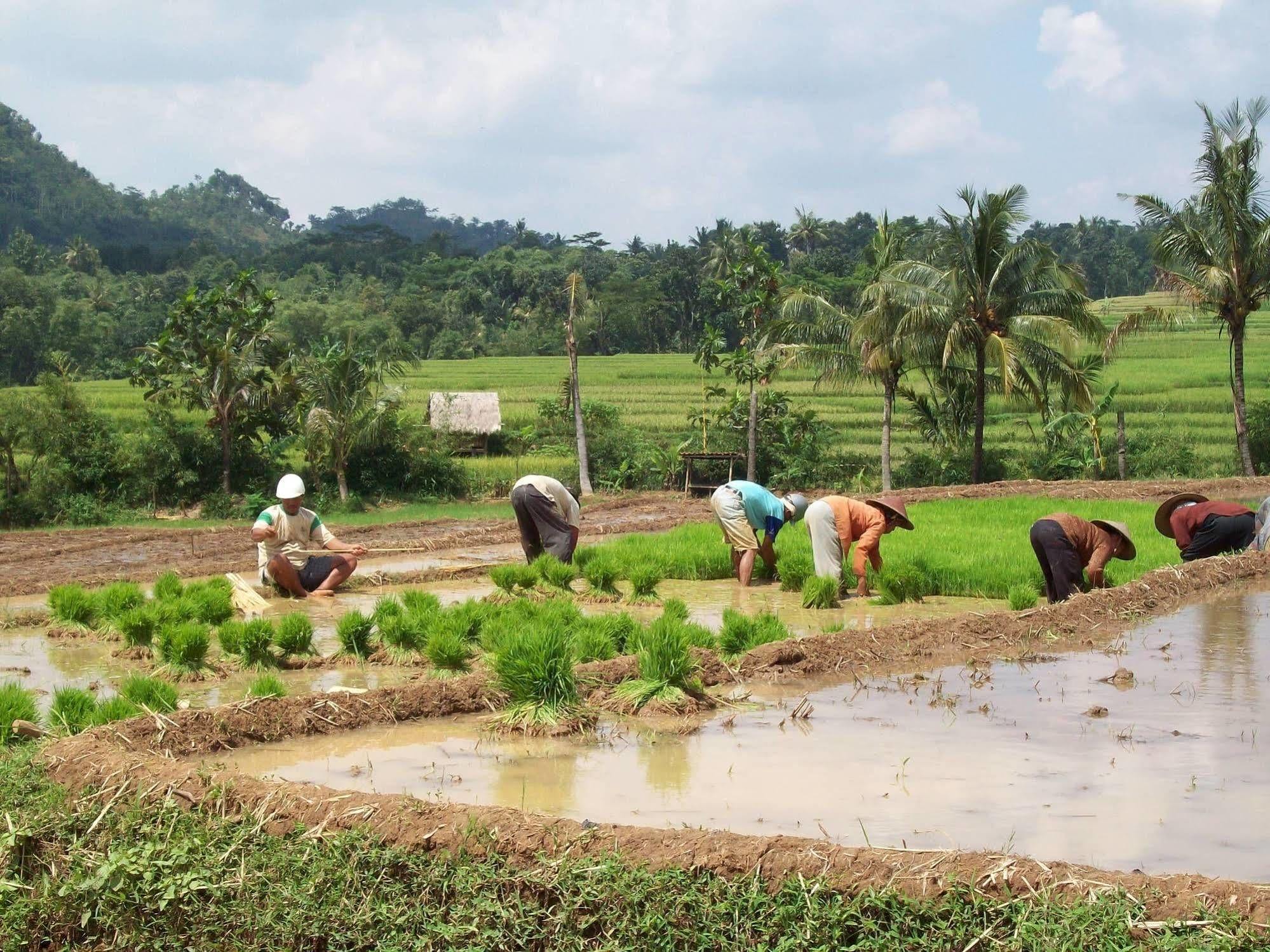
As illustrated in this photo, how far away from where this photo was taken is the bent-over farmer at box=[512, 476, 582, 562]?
1102cm

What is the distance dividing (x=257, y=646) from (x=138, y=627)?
1.13 m

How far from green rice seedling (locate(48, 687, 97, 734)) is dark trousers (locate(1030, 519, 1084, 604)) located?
21.6ft

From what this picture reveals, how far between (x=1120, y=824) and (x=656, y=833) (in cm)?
162

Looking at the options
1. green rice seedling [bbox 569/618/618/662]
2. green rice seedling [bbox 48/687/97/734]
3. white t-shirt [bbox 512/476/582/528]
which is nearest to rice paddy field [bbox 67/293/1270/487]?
white t-shirt [bbox 512/476/582/528]

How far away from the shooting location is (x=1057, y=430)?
23922 mm

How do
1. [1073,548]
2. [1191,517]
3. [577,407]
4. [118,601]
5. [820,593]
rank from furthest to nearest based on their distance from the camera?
[577,407], [1191,517], [820,593], [1073,548], [118,601]

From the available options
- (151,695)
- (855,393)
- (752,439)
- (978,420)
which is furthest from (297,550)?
(855,393)

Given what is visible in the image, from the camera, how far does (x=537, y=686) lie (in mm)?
5996

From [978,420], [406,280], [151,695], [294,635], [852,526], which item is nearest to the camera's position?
[151,695]

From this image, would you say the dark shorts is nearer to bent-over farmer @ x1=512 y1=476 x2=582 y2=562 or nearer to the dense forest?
bent-over farmer @ x1=512 y1=476 x2=582 y2=562

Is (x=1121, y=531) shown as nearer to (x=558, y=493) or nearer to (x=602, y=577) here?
(x=602, y=577)

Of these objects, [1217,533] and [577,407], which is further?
[577,407]

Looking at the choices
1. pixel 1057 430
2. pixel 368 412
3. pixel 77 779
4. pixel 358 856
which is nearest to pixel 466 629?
pixel 77 779

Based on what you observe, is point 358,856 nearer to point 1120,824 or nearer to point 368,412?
point 1120,824
